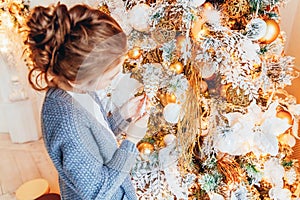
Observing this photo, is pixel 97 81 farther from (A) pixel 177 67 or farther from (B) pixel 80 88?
(A) pixel 177 67

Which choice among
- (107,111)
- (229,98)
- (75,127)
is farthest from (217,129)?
(75,127)

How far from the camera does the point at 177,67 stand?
0.90 meters

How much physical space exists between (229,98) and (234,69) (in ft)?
0.39

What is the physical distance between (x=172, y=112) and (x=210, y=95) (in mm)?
138

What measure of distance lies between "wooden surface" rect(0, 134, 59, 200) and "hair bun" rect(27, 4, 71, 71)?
47.9 inches

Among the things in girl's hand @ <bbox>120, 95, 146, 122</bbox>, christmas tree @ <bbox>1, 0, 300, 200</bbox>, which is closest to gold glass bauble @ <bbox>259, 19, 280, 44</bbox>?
christmas tree @ <bbox>1, 0, 300, 200</bbox>

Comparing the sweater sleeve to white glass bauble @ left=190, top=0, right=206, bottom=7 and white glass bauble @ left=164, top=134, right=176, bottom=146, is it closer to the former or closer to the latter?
white glass bauble @ left=164, top=134, right=176, bottom=146

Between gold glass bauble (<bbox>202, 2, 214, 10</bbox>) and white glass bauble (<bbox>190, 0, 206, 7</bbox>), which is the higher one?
white glass bauble (<bbox>190, 0, 206, 7</bbox>)

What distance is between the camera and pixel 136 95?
0.88m

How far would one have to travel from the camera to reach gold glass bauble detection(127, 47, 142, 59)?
883mm

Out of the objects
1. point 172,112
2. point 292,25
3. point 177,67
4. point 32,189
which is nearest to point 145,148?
point 172,112

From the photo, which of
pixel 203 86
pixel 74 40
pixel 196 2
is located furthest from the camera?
pixel 203 86

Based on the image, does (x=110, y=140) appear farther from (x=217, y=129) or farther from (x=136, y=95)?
(x=217, y=129)

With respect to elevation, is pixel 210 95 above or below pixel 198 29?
below
